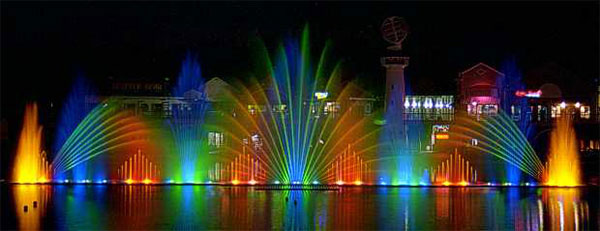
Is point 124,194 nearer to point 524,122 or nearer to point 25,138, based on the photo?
point 25,138

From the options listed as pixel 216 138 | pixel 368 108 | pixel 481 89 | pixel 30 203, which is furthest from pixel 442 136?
pixel 30 203

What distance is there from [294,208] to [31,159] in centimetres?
1608

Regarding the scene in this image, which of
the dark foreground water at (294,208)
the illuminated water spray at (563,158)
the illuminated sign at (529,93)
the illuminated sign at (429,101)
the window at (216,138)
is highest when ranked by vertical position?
the illuminated sign at (529,93)

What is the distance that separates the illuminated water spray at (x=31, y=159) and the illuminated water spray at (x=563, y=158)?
20.1m

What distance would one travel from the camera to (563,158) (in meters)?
40.4

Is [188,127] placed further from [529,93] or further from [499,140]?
[529,93]

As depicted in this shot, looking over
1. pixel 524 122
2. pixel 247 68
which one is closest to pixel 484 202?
pixel 524 122

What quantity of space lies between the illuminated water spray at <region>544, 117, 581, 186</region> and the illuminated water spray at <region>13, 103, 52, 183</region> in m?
20.1

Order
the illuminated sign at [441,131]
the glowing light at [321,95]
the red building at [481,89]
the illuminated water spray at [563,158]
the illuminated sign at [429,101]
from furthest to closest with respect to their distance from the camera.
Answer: the illuminated sign at [429,101]
the red building at [481,89]
the glowing light at [321,95]
the illuminated sign at [441,131]
the illuminated water spray at [563,158]

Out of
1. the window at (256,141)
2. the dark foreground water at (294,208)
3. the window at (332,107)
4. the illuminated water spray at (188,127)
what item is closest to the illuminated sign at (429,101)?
the window at (332,107)

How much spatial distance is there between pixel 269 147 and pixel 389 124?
26.3ft

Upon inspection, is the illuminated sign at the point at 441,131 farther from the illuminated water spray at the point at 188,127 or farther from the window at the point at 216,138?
the illuminated water spray at the point at 188,127

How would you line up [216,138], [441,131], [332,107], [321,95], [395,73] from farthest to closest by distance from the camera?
1. [321,95]
2. [332,107]
3. [441,131]
4. [216,138]
5. [395,73]

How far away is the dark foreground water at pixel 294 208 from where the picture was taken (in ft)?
73.5
